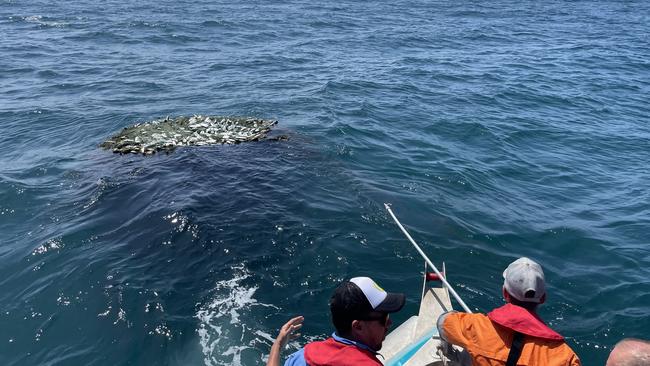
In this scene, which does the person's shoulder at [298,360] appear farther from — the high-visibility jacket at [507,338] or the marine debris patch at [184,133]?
the marine debris patch at [184,133]

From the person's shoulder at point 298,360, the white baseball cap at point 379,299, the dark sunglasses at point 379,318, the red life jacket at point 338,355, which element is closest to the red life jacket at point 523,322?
the white baseball cap at point 379,299

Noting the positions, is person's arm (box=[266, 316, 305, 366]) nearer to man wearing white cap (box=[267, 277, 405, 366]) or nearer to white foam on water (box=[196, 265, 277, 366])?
man wearing white cap (box=[267, 277, 405, 366])

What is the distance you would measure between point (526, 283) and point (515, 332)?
53cm

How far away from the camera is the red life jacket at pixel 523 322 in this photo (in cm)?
457

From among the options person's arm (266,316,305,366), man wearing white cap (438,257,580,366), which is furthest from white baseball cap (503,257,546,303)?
person's arm (266,316,305,366)

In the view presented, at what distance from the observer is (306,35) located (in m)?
34.6

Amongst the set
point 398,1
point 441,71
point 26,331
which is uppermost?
point 398,1

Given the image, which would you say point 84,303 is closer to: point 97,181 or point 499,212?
point 97,181

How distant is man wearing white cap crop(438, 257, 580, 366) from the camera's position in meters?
4.55

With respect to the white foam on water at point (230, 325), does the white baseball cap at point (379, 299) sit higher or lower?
higher

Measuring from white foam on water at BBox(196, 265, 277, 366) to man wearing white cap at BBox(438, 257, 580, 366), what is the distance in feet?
13.7

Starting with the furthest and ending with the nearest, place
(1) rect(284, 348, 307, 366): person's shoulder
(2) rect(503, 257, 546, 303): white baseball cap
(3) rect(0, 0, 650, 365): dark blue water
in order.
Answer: (3) rect(0, 0, 650, 365): dark blue water → (2) rect(503, 257, 546, 303): white baseball cap → (1) rect(284, 348, 307, 366): person's shoulder

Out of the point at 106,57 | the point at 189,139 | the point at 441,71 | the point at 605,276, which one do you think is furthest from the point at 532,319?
the point at 106,57

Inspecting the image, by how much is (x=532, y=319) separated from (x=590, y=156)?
14879 mm
